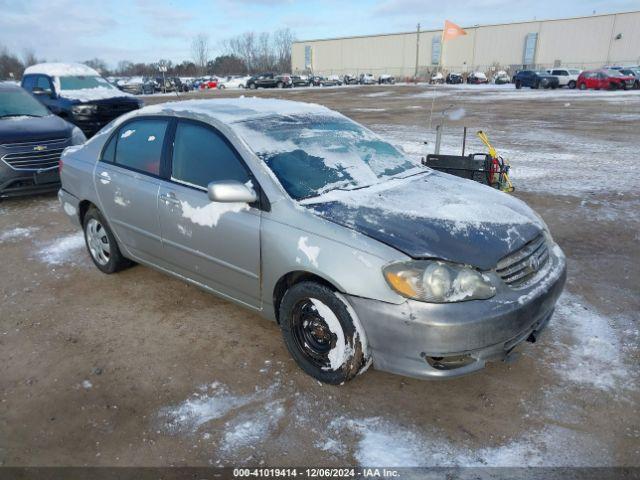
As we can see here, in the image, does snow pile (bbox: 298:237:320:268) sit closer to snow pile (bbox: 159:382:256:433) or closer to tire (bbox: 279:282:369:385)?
tire (bbox: 279:282:369:385)

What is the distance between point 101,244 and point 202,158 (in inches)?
70.0

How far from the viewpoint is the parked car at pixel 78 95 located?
11.0 meters

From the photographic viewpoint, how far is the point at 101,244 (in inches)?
179

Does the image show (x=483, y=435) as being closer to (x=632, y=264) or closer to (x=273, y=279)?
(x=273, y=279)

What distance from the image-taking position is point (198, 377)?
9.98 ft

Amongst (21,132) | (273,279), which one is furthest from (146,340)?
(21,132)

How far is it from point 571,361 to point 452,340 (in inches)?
47.2

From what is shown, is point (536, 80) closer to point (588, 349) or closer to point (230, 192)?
point (588, 349)

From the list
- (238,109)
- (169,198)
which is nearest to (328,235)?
(169,198)

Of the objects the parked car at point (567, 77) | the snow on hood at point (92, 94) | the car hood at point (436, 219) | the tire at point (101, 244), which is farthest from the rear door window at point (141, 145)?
the parked car at point (567, 77)

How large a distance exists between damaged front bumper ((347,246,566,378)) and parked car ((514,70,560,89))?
39.0 metres

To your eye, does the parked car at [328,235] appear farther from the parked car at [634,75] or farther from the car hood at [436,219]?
the parked car at [634,75]

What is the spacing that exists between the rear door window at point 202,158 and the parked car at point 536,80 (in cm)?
3889

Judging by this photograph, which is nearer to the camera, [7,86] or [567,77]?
[7,86]
